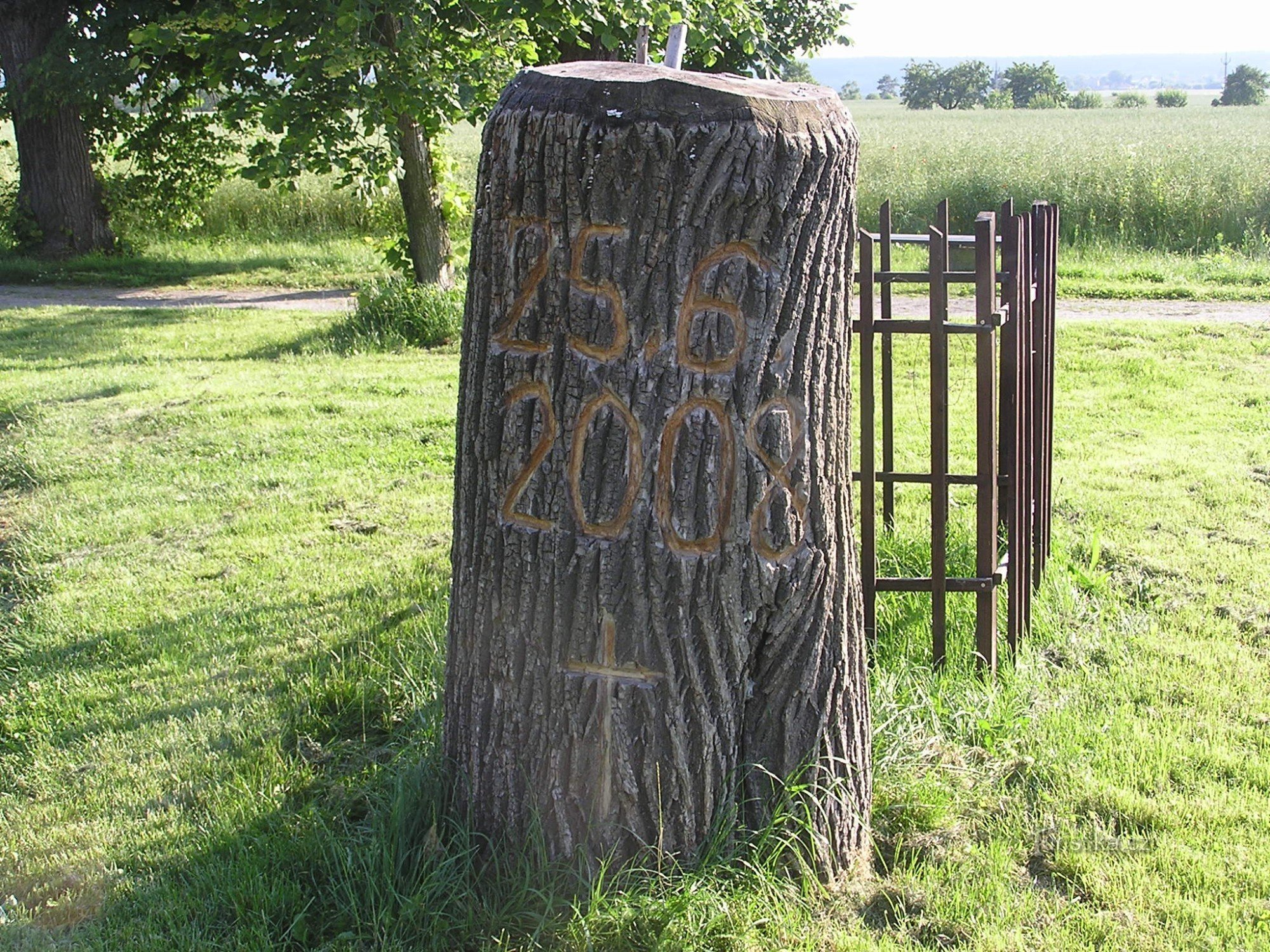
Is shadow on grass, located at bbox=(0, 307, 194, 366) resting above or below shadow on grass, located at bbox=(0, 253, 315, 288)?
below

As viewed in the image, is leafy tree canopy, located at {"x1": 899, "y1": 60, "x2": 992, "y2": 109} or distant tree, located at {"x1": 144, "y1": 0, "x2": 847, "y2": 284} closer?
distant tree, located at {"x1": 144, "y1": 0, "x2": 847, "y2": 284}

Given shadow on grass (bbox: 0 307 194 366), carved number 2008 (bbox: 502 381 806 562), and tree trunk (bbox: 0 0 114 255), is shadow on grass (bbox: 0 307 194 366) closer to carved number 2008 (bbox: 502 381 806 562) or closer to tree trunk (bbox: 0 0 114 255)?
tree trunk (bbox: 0 0 114 255)

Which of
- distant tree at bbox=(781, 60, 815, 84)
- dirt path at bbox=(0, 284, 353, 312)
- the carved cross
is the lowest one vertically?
the carved cross

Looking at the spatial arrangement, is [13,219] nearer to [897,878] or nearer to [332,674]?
[332,674]

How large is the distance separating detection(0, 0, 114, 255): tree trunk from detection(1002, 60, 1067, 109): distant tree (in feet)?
297

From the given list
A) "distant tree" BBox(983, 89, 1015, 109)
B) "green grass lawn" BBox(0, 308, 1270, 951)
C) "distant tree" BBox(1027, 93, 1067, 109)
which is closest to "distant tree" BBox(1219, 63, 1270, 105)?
"distant tree" BBox(1027, 93, 1067, 109)

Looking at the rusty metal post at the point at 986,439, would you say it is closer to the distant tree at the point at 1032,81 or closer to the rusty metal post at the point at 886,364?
the rusty metal post at the point at 886,364

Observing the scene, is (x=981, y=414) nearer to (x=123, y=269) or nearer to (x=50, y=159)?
(x=123, y=269)

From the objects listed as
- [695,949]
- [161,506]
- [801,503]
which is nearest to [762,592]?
[801,503]

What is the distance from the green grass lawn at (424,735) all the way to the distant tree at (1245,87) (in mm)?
89716

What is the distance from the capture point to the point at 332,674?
12.6 feet

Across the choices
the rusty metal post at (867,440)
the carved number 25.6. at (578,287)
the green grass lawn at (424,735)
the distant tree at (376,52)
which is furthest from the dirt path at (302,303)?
the carved number 25.6. at (578,287)

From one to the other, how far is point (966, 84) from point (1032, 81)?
517 cm

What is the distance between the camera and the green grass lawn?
267 centimetres
